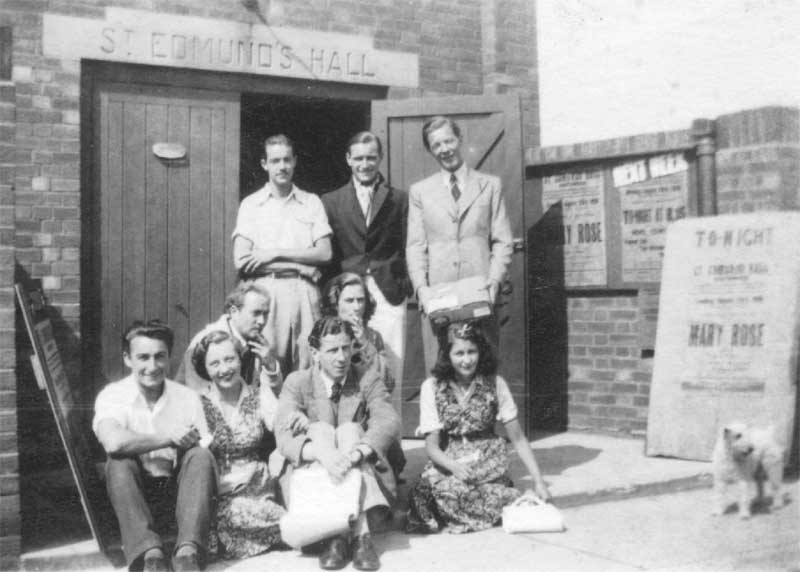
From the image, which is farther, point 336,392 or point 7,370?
point 336,392

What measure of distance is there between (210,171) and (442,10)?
7.51 feet

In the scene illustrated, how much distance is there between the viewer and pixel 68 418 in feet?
14.9

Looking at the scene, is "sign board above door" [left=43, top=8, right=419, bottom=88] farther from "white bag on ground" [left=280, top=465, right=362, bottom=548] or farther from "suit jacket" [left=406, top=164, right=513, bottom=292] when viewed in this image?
"white bag on ground" [left=280, top=465, right=362, bottom=548]

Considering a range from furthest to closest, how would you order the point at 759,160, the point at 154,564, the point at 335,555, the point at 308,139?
the point at 308,139
the point at 759,160
the point at 335,555
the point at 154,564

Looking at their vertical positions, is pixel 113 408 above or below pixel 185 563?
above

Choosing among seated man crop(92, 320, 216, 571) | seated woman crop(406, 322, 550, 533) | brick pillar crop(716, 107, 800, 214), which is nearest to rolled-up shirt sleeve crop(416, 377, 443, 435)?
seated woman crop(406, 322, 550, 533)

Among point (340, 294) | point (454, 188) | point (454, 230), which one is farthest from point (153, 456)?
point (454, 188)

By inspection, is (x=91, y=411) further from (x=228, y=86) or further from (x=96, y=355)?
(x=228, y=86)

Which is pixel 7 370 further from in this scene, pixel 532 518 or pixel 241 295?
pixel 532 518

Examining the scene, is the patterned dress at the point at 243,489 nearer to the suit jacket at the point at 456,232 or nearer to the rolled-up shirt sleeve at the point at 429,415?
the rolled-up shirt sleeve at the point at 429,415

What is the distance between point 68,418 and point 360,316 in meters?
1.52

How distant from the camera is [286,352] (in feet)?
16.8

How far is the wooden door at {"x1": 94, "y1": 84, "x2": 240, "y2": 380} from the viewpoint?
6117 millimetres

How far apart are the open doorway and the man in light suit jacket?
2706 mm
